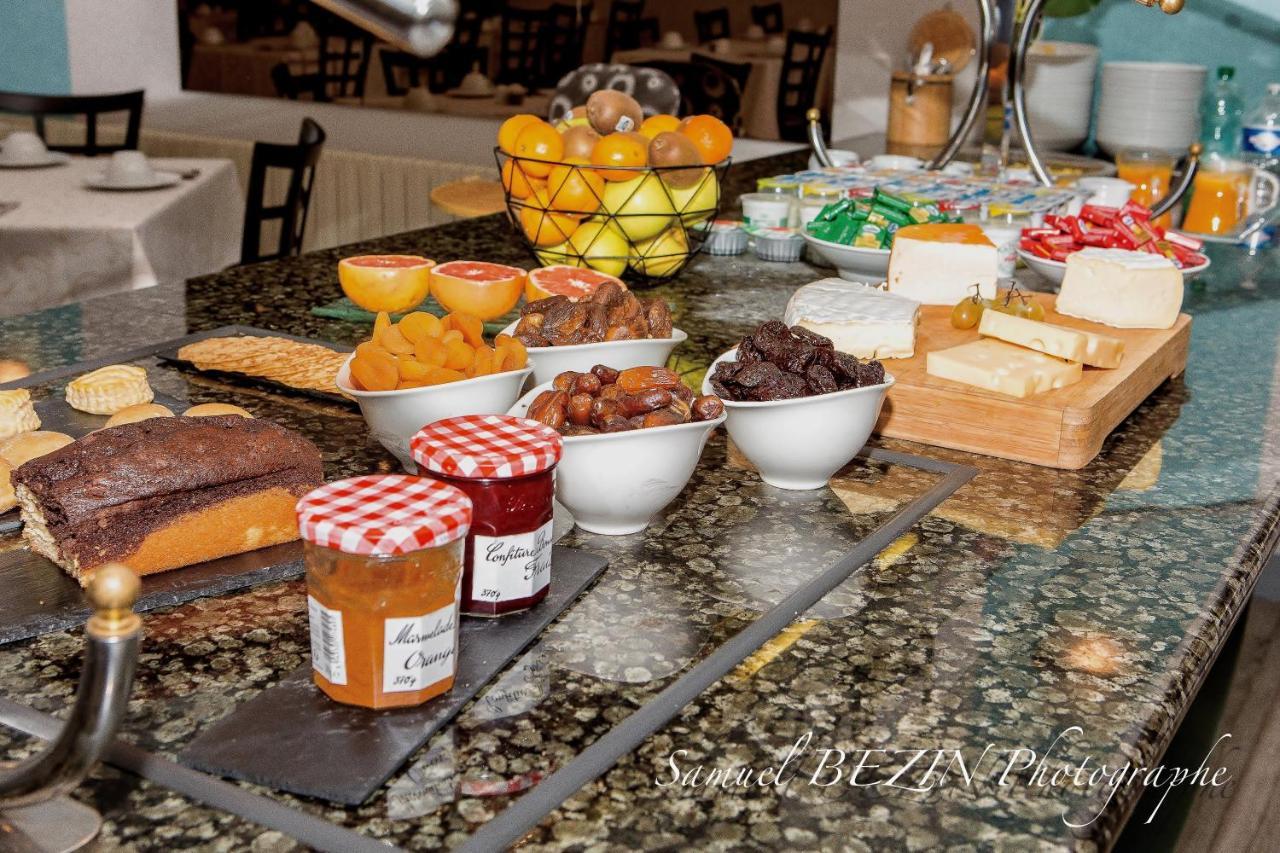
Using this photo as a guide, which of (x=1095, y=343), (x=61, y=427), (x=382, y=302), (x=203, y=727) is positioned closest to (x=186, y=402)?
(x=61, y=427)

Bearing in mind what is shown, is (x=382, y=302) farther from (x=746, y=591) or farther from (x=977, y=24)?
(x=977, y=24)

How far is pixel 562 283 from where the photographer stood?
1336 mm

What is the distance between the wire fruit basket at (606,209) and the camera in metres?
1.56

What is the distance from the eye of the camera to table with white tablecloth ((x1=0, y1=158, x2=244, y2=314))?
282 centimetres

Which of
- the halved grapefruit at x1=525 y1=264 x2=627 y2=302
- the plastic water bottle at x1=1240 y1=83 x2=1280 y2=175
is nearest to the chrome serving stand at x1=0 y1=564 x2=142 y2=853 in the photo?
the halved grapefruit at x1=525 y1=264 x2=627 y2=302

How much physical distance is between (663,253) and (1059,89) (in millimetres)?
1471

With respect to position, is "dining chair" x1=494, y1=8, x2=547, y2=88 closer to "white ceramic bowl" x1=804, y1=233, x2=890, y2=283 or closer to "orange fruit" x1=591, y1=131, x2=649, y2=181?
"white ceramic bowl" x1=804, y1=233, x2=890, y2=283

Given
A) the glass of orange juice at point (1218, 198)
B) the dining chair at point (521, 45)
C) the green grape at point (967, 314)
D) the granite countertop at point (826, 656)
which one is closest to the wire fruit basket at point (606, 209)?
the green grape at point (967, 314)

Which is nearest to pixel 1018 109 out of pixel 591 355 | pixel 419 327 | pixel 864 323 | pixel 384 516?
pixel 864 323

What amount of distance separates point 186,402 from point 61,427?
121mm

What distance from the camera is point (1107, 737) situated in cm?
73

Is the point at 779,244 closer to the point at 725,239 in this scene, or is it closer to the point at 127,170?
the point at 725,239

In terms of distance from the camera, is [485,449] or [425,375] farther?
[425,375]

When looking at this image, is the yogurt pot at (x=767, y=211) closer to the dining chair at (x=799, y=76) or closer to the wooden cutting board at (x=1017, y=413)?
the wooden cutting board at (x=1017, y=413)
